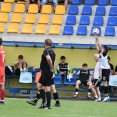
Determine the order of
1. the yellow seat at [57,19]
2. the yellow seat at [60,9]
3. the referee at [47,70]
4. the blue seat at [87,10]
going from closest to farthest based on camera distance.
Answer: the referee at [47,70] → the yellow seat at [57,19] → the blue seat at [87,10] → the yellow seat at [60,9]

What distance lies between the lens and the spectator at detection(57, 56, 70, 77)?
66.2ft

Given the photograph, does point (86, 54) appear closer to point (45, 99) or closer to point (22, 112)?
point (45, 99)

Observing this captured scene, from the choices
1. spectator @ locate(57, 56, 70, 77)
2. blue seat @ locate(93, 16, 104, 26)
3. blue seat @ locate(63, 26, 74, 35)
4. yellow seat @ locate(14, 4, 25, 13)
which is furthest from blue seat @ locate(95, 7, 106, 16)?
spectator @ locate(57, 56, 70, 77)

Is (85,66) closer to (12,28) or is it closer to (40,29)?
(40,29)

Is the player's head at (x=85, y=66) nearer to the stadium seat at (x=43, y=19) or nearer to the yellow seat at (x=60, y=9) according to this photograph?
the stadium seat at (x=43, y=19)

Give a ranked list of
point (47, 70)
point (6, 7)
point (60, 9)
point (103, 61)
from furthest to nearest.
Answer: point (6, 7) → point (60, 9) → point (103, 61) → point (47, 70)

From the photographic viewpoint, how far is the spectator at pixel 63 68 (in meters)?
Answer: 20.2

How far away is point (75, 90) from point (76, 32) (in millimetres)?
3432

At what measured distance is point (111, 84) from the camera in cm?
1962

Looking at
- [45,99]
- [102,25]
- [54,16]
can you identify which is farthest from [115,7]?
[45,99]

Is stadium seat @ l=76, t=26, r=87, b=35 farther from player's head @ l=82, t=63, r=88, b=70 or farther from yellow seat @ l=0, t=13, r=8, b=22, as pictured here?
yellow seat @ l=0, t=13, r=8, b=22

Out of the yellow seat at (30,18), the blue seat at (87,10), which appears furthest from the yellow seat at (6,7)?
the blue seat at (87,10)

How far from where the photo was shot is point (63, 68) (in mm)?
20328

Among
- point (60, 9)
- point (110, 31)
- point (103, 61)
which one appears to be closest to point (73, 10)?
point (60, 9)
